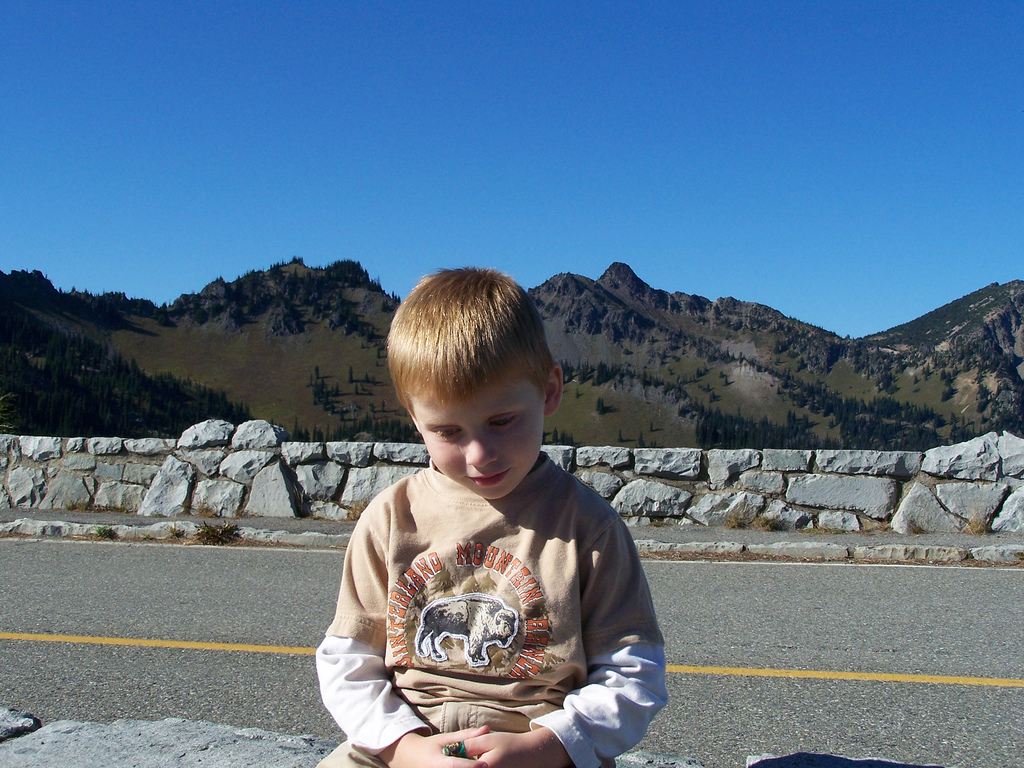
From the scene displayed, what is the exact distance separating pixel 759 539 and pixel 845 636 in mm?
3381

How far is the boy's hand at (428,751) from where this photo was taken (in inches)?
56.9

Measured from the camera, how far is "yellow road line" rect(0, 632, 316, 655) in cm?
452

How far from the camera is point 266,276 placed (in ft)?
564

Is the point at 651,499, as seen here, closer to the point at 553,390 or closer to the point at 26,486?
the point at 553,390

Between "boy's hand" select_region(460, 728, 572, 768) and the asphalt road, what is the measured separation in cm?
184

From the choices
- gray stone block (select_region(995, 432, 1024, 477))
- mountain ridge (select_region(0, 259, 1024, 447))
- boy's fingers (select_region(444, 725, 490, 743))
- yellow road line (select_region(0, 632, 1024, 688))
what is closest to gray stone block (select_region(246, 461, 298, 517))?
yellow road line (select_region(0, 632, 1024, 688))

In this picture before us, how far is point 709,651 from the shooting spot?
4.50m

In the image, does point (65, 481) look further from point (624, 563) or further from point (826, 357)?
point (826, 357)

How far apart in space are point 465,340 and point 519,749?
0.78 meters

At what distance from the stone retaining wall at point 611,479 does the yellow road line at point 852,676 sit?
4769mm

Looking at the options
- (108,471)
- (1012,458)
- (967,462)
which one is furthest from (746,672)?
(108,471)

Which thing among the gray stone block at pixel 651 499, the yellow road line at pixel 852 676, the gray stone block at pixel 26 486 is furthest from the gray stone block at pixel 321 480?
the yellow road line at pixel 852 676

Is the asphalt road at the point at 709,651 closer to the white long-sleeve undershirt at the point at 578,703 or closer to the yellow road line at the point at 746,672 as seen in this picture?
the yellow road line at the point at 746,672

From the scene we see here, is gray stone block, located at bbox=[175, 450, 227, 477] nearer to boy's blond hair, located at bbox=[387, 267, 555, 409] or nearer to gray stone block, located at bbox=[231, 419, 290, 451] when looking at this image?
gray stone block, located at bbox=[231, 419, 290, 451]
